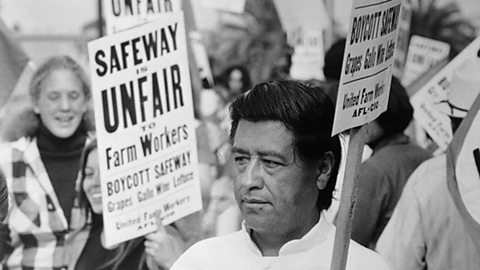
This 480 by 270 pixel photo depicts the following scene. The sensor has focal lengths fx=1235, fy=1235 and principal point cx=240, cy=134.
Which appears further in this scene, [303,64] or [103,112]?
[303,64]

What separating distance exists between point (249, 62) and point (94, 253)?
1.36 meters

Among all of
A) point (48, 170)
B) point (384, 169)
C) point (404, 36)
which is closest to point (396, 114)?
point (384, 169)

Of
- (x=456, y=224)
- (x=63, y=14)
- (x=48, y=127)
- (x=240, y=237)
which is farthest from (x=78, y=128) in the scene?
(x=240, y=237)

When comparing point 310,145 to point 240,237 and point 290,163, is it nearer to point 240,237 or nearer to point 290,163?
point 290,163

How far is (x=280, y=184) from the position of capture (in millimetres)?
3350

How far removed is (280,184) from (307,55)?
3204 mm

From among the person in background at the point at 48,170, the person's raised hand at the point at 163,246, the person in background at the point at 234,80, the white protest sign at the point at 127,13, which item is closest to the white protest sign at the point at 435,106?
the person in background at the point at 234,80

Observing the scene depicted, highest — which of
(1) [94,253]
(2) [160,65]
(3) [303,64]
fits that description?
(2) [160,65]

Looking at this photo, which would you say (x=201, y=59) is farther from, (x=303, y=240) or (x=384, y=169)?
(x=303, y=240)

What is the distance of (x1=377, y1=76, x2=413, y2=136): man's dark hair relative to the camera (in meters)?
5.27

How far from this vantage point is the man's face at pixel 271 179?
3.33 meters

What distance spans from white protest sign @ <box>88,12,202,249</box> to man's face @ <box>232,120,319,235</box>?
1656 mm

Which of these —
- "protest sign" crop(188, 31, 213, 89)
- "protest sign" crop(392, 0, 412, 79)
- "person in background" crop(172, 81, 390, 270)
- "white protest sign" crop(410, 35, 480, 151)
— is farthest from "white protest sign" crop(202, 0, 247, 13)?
"person in background" crop(172, 81, 390, 270)

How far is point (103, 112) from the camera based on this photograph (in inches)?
199
